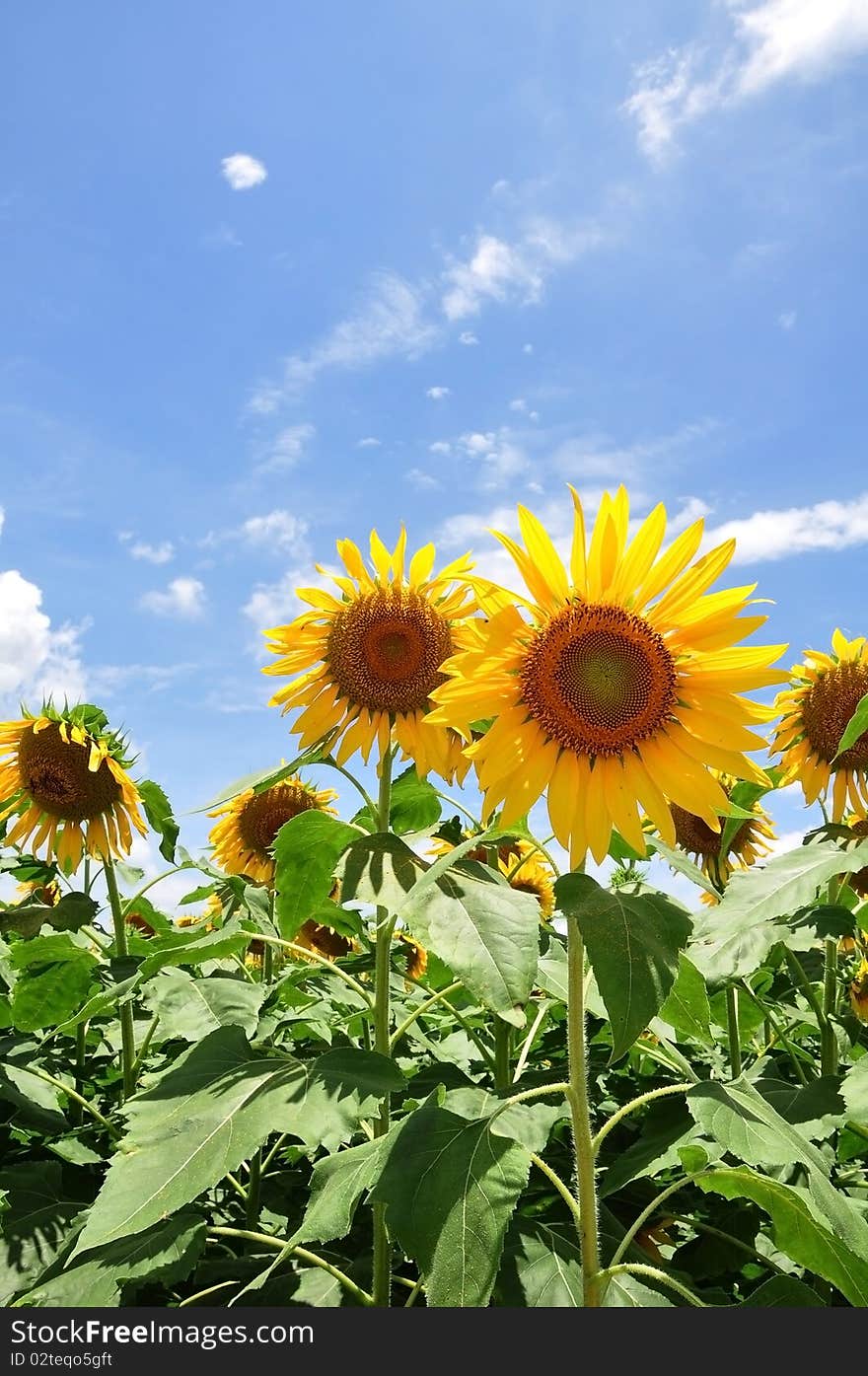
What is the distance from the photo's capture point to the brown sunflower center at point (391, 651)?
3.37 m

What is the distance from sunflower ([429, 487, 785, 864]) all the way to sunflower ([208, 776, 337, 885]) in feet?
9.38

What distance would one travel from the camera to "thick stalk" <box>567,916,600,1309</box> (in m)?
2.12

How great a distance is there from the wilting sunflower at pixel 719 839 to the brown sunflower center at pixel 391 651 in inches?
60.7

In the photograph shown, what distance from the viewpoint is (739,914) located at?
2.47 metres

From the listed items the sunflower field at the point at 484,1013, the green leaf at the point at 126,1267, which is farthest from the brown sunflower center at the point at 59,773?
the green leaf at the point at 126,1267

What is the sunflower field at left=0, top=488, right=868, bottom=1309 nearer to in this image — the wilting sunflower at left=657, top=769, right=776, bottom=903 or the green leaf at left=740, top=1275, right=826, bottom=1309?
the green leaf at left=740, top=1275, right=826, bottom=1309

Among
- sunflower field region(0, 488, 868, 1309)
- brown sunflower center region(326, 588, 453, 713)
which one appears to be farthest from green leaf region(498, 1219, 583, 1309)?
brown sunflower center region(326, 588, 453, 713)

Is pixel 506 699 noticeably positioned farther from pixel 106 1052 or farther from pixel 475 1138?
pixel 106 1052

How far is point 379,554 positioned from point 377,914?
4.28 feet

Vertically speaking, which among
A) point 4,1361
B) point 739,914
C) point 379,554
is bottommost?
point 4,1361

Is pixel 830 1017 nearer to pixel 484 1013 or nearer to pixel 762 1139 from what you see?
pixel 484 1013

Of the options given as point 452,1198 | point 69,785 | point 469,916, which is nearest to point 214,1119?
point 452,1198

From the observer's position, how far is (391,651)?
343cm

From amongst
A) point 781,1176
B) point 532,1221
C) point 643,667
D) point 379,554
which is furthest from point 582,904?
point 379,554
